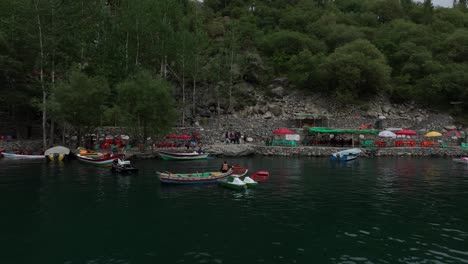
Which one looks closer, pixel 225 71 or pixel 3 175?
pixel 3 175

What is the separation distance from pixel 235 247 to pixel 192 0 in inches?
3808

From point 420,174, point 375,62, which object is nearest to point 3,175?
point 420,174

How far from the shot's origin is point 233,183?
1027 inches

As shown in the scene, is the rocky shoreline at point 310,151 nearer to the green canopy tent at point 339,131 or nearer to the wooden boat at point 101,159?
the green canopy tent at point 339,131

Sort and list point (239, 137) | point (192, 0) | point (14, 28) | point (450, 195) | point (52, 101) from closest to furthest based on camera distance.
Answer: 1. point (450, 195)
2. point (52, 101)
3. point (14, 28)
4. point (239, 137)
5. point (192, 0)

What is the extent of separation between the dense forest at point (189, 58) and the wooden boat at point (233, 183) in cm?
2143

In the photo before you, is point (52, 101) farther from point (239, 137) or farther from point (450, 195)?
point (450, 195)

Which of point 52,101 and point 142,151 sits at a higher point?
point 52,101

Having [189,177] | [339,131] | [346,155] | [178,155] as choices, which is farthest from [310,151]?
[189,177]

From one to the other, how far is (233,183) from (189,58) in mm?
38962

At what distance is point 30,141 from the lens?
166 feet

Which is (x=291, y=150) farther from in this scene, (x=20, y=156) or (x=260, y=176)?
(x=20, y=156)

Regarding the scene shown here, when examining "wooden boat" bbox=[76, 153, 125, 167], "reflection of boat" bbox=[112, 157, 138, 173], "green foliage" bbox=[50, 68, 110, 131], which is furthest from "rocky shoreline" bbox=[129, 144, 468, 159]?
"reflection of boat" bbox=[112, 157, 138, 173]

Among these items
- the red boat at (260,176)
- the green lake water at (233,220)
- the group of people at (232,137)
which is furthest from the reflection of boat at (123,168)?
the group of people at (232,137)
